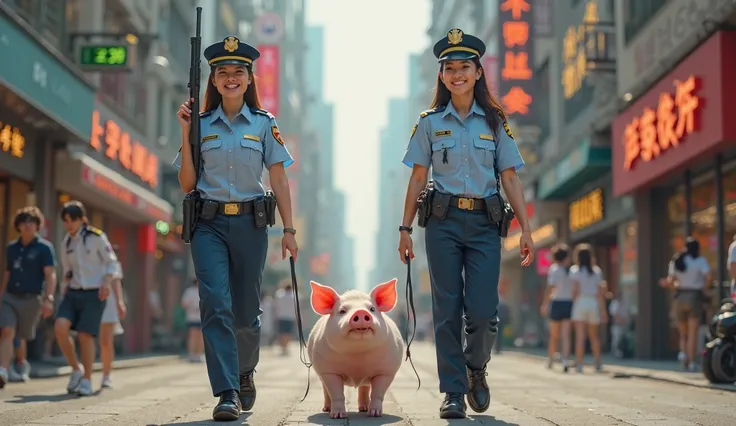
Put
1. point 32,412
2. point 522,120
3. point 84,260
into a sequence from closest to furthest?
1. point 32,412
2. point 84,260
3. point 522,120

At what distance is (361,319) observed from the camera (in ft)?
21.9

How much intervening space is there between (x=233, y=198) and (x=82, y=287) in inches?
160

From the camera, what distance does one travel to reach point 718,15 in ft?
48.2

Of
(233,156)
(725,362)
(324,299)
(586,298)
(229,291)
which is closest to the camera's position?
(229,291)

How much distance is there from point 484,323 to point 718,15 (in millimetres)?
9204

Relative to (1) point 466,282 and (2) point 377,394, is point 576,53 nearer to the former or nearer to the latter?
(1) point 466,282

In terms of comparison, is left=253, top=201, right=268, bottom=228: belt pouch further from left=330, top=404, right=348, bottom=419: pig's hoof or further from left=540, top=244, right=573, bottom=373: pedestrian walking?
left=540, top=244, right=573, bottom=373: pedestrian walking

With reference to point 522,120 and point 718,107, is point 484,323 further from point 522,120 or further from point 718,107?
point 522,120

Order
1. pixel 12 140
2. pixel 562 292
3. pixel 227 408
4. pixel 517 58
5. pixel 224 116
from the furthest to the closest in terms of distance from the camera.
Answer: pixel 517 58 < pixel 12 140 < pixel 562 292 < pixel 224 116 < pixel 227 408

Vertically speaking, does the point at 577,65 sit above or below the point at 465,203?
above

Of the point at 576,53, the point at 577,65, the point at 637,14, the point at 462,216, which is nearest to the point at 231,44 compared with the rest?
the point at 462,216

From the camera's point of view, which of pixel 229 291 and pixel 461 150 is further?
pixel 461 150

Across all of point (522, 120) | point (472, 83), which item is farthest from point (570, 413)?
point (522, 120)

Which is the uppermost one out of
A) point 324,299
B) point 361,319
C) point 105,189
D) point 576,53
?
point 576,53
